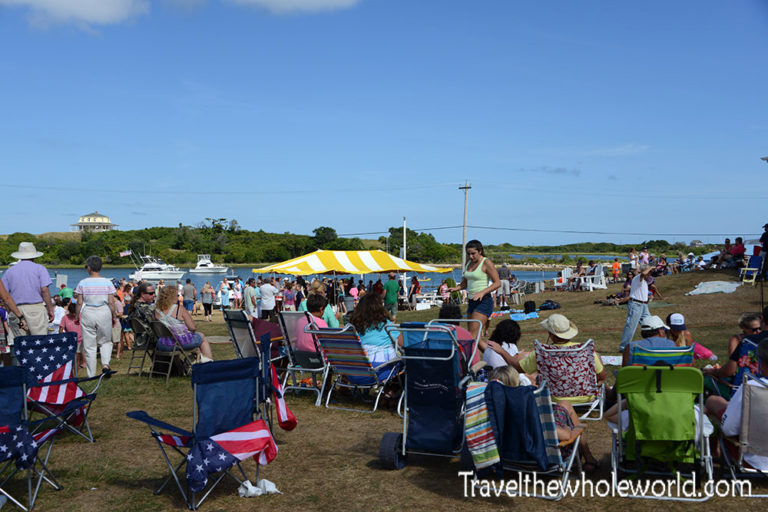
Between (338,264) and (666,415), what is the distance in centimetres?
1489

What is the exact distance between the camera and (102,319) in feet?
25.3

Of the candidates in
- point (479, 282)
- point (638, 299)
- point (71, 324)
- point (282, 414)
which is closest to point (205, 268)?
point (71, 324)

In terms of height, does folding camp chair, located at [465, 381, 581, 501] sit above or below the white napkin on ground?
above

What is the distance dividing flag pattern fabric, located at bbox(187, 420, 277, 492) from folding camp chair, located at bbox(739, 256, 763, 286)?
Answer: 17.8 meters

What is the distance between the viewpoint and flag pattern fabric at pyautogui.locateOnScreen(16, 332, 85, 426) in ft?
17.2

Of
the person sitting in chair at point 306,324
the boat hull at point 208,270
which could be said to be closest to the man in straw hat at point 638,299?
the person sitting in chair at point 306,324

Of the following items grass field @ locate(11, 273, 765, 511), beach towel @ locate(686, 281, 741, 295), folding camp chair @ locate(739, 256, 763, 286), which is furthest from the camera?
folding camp chair @ locate(739, 256, 763, 286)

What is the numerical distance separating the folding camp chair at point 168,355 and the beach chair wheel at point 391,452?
410cm

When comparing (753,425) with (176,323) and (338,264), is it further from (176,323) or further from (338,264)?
(338,264)

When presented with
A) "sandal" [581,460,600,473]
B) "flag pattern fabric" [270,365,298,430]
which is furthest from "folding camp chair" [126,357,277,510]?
"sandal" [581,460,600,473]

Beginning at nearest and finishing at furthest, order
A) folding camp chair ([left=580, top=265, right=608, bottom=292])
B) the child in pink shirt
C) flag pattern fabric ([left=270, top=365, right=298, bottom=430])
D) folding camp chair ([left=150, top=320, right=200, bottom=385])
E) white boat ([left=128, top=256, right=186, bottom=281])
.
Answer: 1. flag pattern fabric ([left=270, top=365, right=298, bottom=430])
2. folding camp chair ([left=150, top=320, right=200, bottom=385])
3. the child in pink shirt
4. folding camp chair ([left=580, top=265, right=608, bottom=292])
5. white boat ([left=128, top=256, right=186, bottom=281])

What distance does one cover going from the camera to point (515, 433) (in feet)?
→ 12.6

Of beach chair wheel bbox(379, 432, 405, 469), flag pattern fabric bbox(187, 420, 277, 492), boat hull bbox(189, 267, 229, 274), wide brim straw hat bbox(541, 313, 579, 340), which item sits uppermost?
wide brim straw hat bbox(541, 313, 579, 340)

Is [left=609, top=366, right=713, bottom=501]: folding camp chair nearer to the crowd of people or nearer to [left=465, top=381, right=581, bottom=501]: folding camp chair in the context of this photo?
the crowd of people
